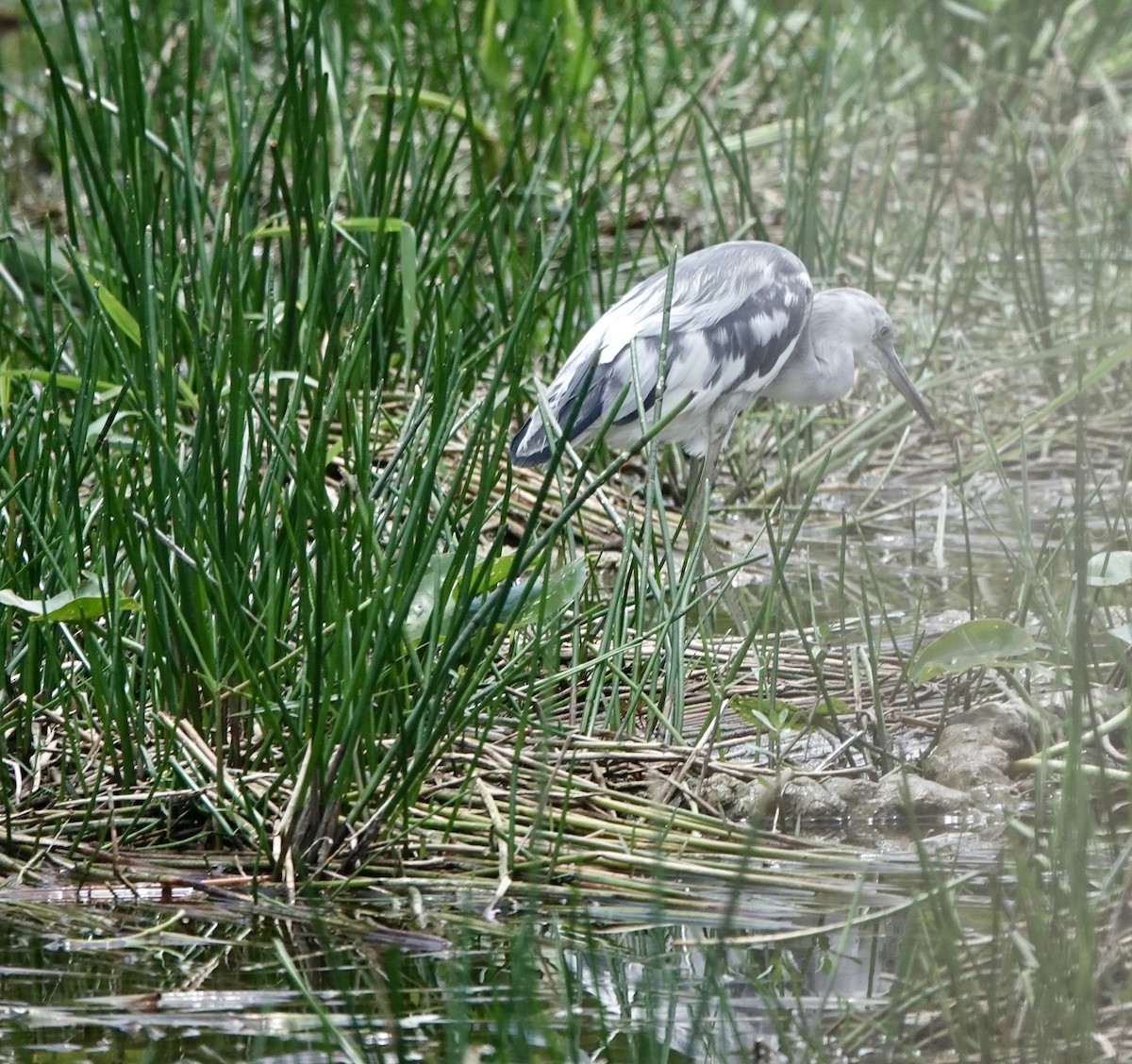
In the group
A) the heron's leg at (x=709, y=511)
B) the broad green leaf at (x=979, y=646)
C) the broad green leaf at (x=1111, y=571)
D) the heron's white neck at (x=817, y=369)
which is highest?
the broad green leaf at (x=1111, y=571)

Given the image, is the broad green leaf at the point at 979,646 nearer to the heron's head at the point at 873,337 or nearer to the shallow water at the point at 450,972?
the shallow water at the point at 450,972

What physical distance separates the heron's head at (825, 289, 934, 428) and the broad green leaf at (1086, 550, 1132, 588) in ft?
5.65

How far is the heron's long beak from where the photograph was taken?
4.59 metres

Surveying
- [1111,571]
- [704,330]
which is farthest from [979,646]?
[704,330]

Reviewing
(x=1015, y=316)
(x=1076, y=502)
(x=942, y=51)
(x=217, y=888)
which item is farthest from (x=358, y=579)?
(x=942, y=51)

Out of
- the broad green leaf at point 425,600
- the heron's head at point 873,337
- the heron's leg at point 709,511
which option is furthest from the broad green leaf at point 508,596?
the heron's head at point 873,337

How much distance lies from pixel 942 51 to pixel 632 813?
4896 millimetres

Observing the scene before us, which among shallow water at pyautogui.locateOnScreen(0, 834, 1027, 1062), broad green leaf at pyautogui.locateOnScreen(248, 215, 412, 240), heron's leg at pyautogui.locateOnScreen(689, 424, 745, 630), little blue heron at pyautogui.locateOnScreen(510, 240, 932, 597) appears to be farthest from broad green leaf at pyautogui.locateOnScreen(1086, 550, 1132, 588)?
broad green leaf at pyautogui.locateOnScreen(248, 215, 412, 240)

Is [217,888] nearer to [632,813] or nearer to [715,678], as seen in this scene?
[632,813]

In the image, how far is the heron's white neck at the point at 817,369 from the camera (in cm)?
433

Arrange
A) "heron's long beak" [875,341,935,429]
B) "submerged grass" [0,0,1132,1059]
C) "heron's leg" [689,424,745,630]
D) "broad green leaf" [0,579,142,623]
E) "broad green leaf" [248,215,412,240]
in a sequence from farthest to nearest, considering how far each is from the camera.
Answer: "heron's long beak" [875,341,935,429] < "broad green leaf" [248,215,412,240] < "heron's leg" [689,424,745,630] < "broad green leaf" [0,579,142,623] < "submerged grass" [0,0,1132,1059]

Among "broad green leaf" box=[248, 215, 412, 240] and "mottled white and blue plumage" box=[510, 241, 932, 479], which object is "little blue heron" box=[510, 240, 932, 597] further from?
"broad green leaf" box=[248, 215, 412, 240]

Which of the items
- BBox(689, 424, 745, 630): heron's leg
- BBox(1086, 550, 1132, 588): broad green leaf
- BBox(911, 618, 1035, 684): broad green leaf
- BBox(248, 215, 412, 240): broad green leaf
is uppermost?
BBox(248, 215, 412, 240): broad green leaf

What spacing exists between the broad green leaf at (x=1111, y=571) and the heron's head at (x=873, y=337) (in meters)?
1.72
